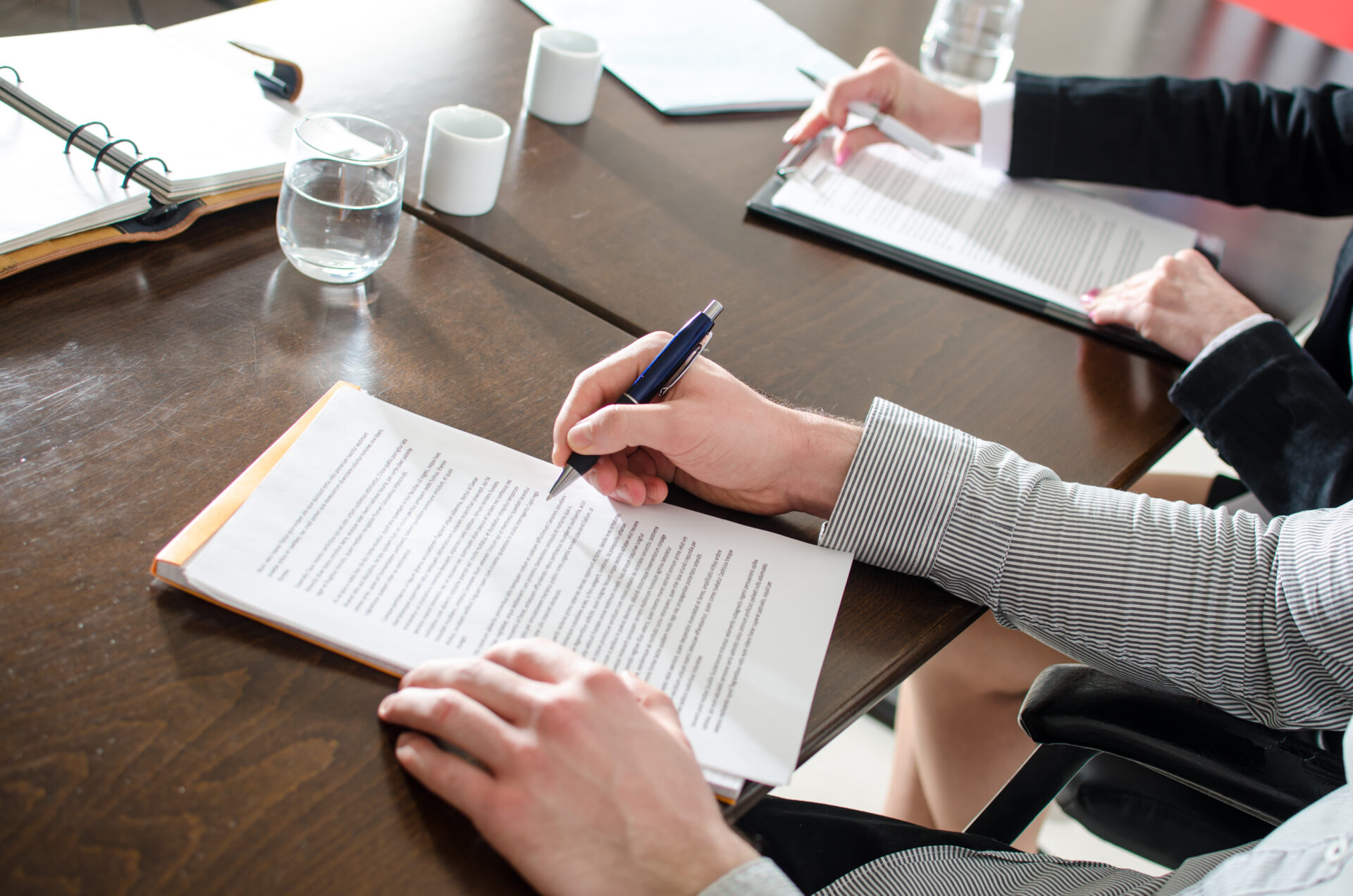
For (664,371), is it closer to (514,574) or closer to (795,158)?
(514,574)

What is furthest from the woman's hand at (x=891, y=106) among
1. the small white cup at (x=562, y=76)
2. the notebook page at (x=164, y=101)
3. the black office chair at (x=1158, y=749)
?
the black office chair at (x=1158, y=749)

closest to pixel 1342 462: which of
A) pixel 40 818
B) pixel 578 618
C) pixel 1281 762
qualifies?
pixel 1281 762

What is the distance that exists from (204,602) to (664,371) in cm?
35

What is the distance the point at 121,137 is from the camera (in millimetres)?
905

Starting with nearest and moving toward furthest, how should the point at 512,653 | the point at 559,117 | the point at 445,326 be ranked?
the point at 512,653, the point at 445,326, the point at 559,117

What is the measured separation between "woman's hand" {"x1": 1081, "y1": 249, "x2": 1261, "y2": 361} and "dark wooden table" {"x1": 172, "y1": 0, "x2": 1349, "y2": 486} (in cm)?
4

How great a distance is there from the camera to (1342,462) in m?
0.96

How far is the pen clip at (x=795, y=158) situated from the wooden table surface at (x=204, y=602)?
420mm

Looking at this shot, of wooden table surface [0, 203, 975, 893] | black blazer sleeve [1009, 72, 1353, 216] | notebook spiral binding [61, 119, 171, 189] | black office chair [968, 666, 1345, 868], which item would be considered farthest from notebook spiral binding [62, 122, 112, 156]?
black blazer sleeve [1009, 72, 1353, 216]

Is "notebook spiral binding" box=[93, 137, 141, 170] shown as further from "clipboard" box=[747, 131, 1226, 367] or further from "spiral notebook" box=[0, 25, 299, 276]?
"clipboard" box=[747, 131, 1226, 367]

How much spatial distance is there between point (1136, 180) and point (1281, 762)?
84cm

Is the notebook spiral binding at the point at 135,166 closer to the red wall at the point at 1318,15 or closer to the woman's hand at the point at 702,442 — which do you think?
the woman's hand at the point at 702,442

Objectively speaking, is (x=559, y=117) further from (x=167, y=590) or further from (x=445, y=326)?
(x=167, y=590)

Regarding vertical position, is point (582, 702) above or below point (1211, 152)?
below
